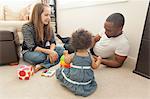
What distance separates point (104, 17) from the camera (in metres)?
2.72

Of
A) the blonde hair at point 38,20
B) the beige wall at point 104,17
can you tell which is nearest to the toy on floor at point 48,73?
the blonde hair at point 38,20

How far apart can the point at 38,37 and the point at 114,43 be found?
0.85 meters

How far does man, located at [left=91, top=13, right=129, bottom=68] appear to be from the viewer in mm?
2162

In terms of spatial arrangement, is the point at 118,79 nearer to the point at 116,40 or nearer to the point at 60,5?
the point at 116,40

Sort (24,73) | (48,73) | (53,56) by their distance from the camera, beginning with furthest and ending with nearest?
(53,56) < (48,73) < (24,73)

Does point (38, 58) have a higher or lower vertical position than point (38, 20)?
lower

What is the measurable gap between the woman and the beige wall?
0.85m

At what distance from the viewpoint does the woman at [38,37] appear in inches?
85.9

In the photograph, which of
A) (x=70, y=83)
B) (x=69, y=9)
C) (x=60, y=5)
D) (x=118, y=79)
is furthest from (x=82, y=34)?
(x=60, y=5)

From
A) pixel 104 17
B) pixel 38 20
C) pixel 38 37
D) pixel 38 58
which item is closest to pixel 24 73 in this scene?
pixel 38 58

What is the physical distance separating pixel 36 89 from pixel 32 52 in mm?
617

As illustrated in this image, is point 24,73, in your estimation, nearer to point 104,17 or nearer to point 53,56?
point 53,56

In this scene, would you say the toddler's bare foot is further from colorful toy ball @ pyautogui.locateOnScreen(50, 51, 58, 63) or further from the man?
the man

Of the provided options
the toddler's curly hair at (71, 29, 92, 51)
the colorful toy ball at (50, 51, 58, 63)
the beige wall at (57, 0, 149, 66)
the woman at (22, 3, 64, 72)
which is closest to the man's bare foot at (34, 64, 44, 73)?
the woman at (22, 3, 64, 72)
